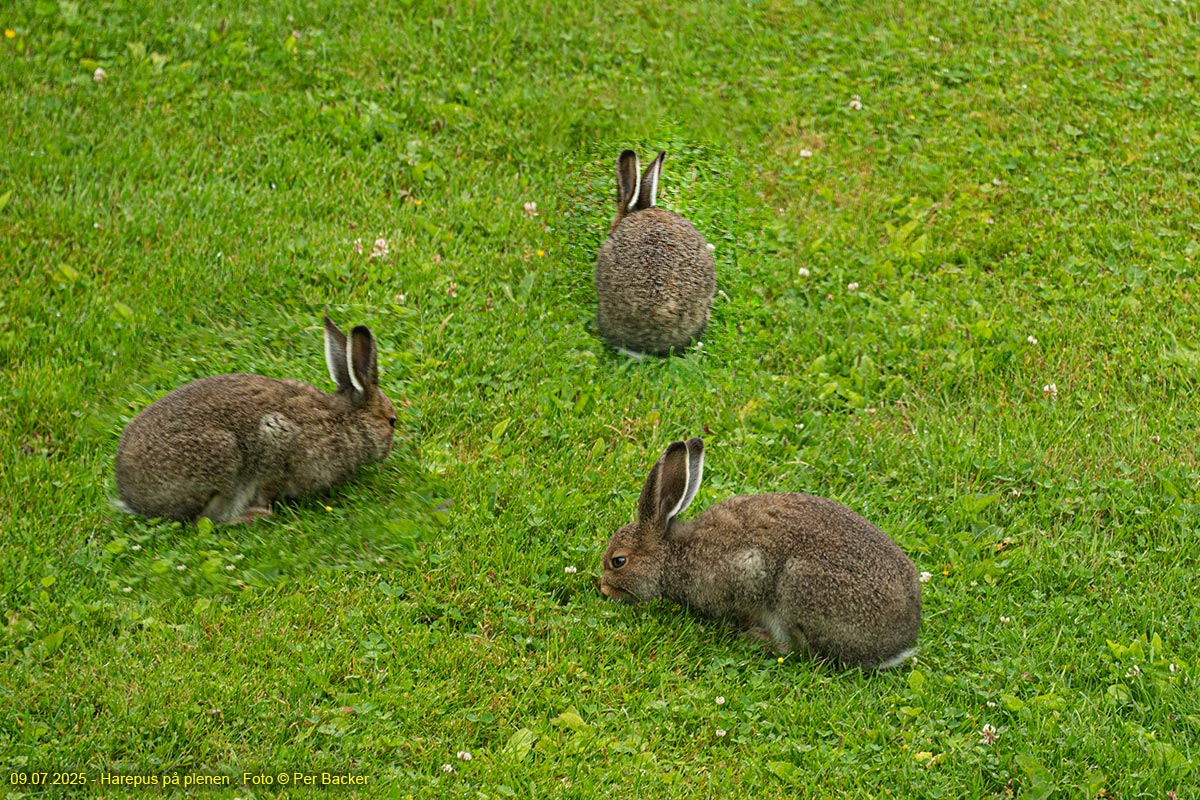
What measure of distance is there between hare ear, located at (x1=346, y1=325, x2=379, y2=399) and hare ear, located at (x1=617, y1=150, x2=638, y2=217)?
2620 mm

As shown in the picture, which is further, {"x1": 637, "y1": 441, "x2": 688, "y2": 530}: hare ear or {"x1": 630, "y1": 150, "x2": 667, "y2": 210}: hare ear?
{"x1": 630, "y1": 150, "x2": 667, "y2": 210}: hare ear

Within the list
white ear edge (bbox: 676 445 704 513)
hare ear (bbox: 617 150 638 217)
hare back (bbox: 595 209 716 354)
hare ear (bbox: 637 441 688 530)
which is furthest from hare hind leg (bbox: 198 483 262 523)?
hare ear (bbox: 617 150 638 217)

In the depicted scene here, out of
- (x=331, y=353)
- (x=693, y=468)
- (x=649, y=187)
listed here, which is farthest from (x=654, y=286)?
(x=331, y=353)

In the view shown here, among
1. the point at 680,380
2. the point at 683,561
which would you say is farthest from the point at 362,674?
the point at 680,380

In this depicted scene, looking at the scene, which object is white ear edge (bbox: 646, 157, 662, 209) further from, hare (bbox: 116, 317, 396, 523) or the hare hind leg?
the hare hind leg

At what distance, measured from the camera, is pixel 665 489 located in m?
6.59

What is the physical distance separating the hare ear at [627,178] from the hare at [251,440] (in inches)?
103

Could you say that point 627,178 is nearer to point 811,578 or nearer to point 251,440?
point 251,440

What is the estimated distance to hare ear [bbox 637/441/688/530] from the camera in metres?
6.48

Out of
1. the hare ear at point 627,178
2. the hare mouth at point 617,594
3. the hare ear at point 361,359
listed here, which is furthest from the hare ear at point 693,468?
the hare ear at point 627,178

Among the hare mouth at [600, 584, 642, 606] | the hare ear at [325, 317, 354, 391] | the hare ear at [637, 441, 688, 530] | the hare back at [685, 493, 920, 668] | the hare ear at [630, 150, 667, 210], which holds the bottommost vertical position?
the hare mouth at [600, 584, 642, 606]

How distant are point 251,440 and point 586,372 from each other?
7.54 feet

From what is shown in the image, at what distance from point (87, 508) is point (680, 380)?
3.67 meters

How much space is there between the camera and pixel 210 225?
8.85 metres
